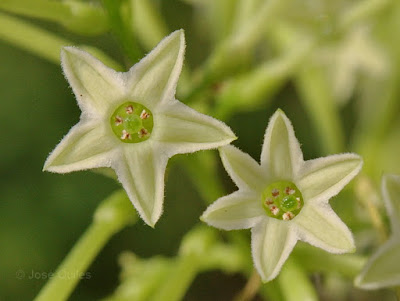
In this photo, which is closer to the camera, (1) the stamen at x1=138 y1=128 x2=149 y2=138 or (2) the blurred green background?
(1) the stamen at x1=138 y1=128 x2=149 y2=138

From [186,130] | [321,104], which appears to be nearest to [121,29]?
[186,130]

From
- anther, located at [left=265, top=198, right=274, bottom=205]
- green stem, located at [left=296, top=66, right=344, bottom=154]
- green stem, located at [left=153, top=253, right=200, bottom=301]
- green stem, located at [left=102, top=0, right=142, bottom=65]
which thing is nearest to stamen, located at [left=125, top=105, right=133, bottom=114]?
green stem, located at [left=102, top=0, right=142, bottom=65]

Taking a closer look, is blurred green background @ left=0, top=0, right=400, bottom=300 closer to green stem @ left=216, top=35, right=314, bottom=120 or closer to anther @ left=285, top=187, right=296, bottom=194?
green stem @ left=216, top=35, right=314, bottom=120

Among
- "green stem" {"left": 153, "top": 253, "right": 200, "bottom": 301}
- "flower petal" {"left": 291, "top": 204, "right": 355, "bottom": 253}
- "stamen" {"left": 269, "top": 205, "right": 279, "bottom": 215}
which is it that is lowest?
"green stem" {"left": 153, "top": 253, "right": 200, "bottom": 301}

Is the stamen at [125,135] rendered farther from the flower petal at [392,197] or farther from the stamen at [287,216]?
the flower petal at [392,197]

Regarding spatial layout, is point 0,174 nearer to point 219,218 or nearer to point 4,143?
point 4,143

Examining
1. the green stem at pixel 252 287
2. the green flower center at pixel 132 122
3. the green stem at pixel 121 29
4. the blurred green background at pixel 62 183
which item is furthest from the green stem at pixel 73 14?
the blurred green background at pixel 62 183

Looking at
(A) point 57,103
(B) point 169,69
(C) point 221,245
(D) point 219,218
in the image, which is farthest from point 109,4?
(A) point 57,103
